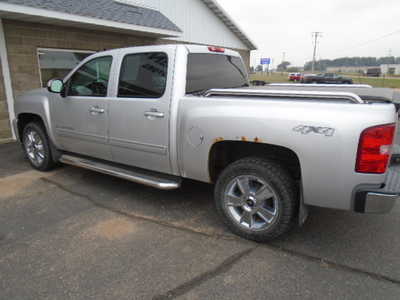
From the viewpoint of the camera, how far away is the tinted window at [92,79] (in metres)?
4.18

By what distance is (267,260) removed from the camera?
2.88m

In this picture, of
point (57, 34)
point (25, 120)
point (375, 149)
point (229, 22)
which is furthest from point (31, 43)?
point (229, 22)

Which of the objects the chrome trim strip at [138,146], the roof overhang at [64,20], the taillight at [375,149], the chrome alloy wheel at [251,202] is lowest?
the chrome alloy wheel at [251,202]

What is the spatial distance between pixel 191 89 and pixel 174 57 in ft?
1.32

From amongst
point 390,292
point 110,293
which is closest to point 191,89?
point 110,293

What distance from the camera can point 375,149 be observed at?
2451mm

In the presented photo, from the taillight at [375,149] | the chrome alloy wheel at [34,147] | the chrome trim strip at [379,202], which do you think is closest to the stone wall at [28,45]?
the chrome alloy wheel at [34,147]

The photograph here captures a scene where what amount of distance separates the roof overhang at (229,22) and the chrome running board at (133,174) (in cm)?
1257

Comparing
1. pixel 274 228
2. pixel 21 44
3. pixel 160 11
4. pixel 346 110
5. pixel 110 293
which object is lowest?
pixel 110 293

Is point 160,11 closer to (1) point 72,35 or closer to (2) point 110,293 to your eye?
(1) point 72,35

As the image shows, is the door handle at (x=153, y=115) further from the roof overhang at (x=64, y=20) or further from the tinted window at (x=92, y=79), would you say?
the roof overhang at (x=64, y=20)

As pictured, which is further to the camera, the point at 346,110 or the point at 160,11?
the point at 160,11

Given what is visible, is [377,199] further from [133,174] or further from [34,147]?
[34,147]

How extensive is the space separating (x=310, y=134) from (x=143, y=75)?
2.14 m
